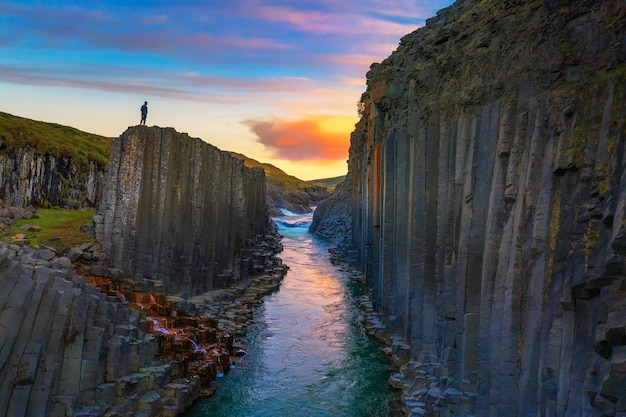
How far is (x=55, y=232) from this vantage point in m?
22.9

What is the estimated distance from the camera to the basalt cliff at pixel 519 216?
9898mm

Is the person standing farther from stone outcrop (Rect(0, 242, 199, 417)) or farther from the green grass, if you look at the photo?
stone outcrop (Rect(0, 242, 199, 417))

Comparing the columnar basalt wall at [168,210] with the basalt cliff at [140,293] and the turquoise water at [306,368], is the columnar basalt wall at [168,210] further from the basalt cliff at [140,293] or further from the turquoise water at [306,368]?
the turquoise water at [306,368]

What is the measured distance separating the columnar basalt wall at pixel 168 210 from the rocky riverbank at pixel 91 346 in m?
1.90

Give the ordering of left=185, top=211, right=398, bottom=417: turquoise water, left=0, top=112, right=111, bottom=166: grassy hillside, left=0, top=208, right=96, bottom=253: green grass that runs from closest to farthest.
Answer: left=185, top=211, right=398, bottom=417: turquoise water → left=0, top=208, right=96, bottom=253: green grass → left=0, top=112, right=111, bottom=166: grassy hillside

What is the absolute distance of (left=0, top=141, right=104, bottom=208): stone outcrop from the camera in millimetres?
31688

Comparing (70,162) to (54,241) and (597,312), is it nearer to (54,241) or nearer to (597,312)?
(54,241)

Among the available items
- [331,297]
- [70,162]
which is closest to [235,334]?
[331,297]

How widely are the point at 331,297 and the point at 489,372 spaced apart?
20400mm

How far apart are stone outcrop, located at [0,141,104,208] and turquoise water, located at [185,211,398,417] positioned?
15.8m

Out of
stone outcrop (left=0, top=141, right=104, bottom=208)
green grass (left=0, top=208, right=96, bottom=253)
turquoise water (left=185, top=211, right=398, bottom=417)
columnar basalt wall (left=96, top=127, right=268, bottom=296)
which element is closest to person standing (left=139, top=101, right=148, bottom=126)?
columnar basalt wall (left=96, top=127, right=268, bottom=296)

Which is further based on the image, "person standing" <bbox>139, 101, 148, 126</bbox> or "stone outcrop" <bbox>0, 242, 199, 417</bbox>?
"person standing" <bbox>139, 101, 148, 126</bbox>

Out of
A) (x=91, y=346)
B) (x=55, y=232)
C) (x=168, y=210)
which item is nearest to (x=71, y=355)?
(x=91, y=346)

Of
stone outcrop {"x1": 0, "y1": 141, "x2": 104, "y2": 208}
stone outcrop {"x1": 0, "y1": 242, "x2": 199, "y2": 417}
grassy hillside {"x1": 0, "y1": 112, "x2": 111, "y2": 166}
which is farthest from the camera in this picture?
grassy hillside {"x1": 0, "y1": 112, "x2": 111, "y2": 166}
